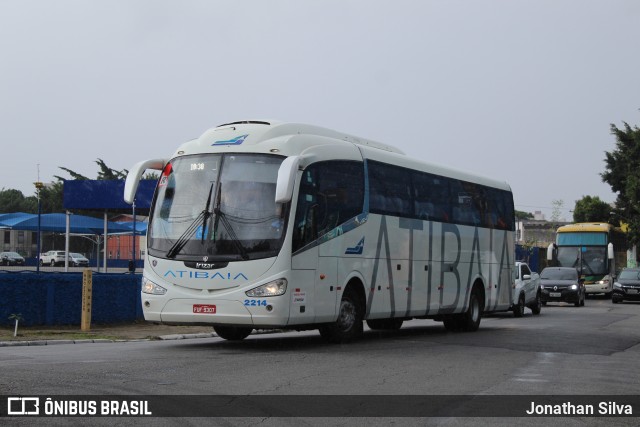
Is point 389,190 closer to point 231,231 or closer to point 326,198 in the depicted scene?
point 326,198

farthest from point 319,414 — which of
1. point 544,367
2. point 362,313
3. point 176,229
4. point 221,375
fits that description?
point 362,313

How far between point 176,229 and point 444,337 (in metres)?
7.28

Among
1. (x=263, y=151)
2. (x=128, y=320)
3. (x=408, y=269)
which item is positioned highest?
(x=263, y=151)

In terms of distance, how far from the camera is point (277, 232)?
14891 millimetres

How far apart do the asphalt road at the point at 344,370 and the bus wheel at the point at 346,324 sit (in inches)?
10.0

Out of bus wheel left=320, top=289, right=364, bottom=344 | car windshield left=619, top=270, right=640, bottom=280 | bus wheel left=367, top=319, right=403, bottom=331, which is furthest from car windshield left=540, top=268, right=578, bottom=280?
bus wheel left=320, top=289, right=364, bottom=344

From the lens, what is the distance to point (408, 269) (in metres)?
19.2

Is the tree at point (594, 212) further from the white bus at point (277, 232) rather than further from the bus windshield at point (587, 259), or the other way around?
the white bus at point (277, 232)

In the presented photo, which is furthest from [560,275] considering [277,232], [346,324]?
[277,232]

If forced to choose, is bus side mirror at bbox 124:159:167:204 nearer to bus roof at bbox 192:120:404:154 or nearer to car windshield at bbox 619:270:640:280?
bus roof at bbox 192:120:404:154

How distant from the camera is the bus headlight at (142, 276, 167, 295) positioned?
15.3 metres

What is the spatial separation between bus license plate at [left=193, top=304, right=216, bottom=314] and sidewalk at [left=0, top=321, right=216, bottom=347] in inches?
205

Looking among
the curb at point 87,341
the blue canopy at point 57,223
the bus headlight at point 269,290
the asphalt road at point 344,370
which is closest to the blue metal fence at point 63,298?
the curb at point 87,341

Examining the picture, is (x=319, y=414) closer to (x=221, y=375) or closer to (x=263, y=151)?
(x=221, y=375)
